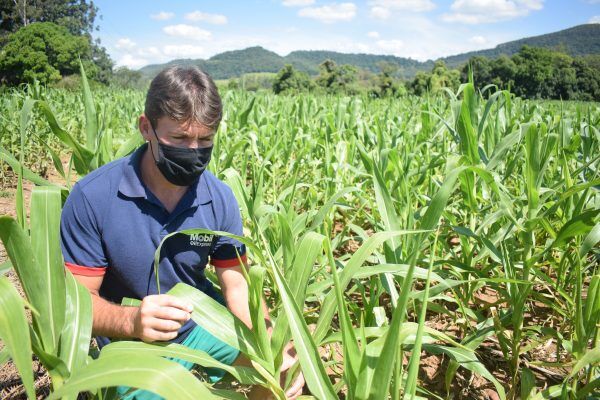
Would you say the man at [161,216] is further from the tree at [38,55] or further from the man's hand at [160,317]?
the tree at [38,55]

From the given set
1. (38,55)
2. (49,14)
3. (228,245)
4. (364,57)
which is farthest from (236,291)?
(364,57)

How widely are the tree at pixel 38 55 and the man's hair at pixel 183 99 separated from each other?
3107 centimetres

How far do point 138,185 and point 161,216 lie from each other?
12 cm

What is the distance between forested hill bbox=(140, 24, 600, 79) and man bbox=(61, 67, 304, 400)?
300 ft

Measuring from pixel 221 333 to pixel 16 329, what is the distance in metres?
0.45

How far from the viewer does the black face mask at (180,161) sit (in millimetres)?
1269

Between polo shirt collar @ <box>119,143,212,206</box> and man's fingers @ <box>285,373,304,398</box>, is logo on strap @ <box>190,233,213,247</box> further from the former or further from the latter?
man's fingers @ <box>285,373,304,398</box>

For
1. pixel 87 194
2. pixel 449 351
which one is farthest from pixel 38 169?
pixel 449 351

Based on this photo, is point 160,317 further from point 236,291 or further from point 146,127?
point 146,127

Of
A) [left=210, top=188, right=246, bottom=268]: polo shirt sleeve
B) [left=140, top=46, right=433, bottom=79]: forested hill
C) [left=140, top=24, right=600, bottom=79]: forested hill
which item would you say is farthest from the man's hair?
[left=140, top=46, right=433, bottom=79]: forested hill

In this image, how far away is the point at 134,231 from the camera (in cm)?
133

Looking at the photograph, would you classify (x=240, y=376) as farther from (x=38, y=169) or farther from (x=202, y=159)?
(x=38, y=169)

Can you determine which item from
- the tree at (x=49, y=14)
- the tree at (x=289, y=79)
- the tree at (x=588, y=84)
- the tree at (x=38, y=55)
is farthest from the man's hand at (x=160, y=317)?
the tree at (x=49, y=14)

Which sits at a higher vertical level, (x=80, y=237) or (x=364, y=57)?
(x=364, y=57)
